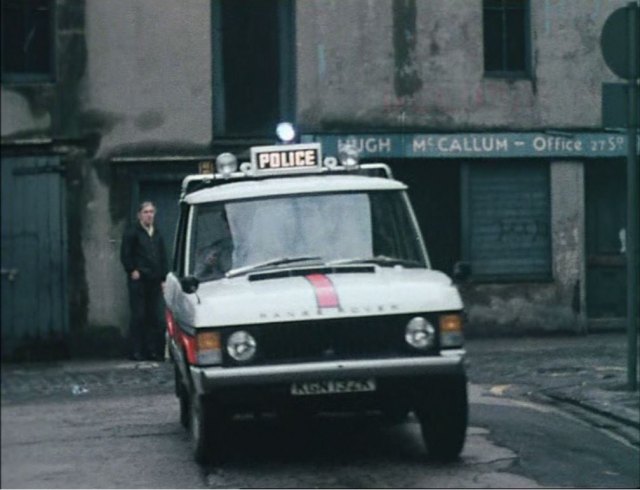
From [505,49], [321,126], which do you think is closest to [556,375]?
[505,49]

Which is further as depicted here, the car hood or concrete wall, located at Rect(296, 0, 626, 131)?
concrete wall, located at Rect(296, 0, 626, 131)

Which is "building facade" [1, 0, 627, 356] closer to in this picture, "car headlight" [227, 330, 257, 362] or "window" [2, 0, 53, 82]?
"window" [2, 0, 53, 82]

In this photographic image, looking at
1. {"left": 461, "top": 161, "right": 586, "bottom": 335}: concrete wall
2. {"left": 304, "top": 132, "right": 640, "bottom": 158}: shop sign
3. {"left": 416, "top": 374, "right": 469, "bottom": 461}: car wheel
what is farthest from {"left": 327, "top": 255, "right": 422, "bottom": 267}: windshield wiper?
{"left": 304, "top": 132, "right": 640, "bottom": 158}: shop sign

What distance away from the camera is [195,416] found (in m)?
7.27

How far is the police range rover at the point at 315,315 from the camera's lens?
6504mm

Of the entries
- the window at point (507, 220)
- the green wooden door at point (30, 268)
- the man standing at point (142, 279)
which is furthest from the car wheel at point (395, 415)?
the green wooden door at point (30, 268)

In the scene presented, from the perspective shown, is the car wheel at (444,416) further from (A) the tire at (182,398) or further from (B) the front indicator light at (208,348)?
(A) the tire at (182,398)

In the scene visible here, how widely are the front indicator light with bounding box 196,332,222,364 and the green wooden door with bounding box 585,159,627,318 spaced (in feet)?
41.7

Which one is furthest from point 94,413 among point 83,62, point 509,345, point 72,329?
point 509,345

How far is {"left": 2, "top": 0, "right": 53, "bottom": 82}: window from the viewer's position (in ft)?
7.46

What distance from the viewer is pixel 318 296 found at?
6.48 m

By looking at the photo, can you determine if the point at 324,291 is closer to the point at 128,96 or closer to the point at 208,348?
the point at 208,348

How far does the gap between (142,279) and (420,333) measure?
6.78 feet

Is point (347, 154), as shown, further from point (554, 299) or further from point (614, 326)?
point (614, 326)
